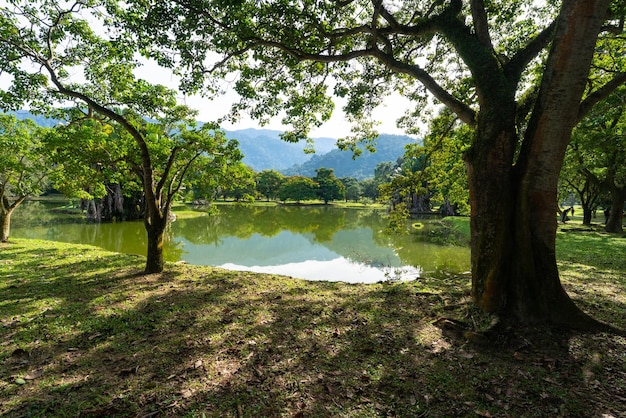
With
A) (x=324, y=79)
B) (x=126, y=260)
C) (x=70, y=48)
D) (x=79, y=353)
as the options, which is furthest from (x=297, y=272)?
(x=70, y=48)

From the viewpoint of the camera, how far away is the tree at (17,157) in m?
11.9

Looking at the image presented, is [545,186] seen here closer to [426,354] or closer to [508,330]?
[508,330]

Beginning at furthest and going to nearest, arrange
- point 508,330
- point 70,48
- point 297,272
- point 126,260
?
point 297,272
point 126,260
point 70,48
point 508,330

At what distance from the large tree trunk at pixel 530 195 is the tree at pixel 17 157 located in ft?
50.5

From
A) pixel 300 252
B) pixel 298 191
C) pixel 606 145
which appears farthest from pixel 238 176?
pixel 298 191

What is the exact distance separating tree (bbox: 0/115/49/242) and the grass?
8.31m

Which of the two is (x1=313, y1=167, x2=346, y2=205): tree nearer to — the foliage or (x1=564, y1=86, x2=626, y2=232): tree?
(x1=564, y1=86, x2=626, y2=232): tree

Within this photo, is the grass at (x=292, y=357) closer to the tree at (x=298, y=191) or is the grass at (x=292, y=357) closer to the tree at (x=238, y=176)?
the tree at (x=238, y=176)

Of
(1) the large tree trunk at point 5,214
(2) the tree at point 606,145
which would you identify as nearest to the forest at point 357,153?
(2) the tree at point 606,145

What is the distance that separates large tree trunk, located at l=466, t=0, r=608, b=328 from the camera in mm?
4109

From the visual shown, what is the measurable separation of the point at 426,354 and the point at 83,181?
35.8 ft

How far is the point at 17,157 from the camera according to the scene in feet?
41.1

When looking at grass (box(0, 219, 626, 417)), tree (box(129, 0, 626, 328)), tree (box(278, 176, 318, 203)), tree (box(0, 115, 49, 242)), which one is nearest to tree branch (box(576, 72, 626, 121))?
tree (box(129, 0, 626, 328))

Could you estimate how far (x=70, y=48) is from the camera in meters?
7.32
